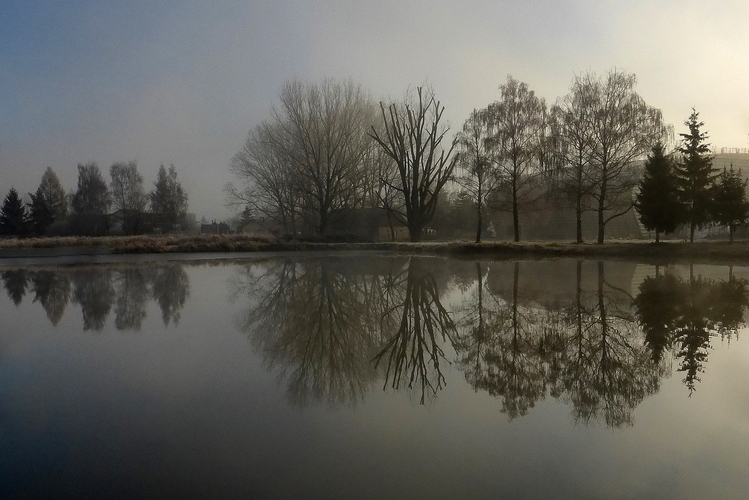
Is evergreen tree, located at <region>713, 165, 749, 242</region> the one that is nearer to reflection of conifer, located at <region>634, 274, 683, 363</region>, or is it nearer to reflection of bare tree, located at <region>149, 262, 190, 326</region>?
reflection of conifer, located at <region>634, 274, 683, 363</region>

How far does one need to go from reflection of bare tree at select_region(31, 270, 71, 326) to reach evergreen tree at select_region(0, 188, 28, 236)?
47604mm

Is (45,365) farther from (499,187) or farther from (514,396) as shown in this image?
(499,187)

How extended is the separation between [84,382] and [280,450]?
2666 mm

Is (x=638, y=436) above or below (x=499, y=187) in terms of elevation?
below

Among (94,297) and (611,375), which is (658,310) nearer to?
(611,375)

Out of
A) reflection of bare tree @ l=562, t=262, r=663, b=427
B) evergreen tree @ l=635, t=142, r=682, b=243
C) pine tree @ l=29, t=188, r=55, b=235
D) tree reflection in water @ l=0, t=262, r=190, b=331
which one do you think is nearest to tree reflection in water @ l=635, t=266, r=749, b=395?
reflection of bare tree @ l=562, t=262, r=663, b=427

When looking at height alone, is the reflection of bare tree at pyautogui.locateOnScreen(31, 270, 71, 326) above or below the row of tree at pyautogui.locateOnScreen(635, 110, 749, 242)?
below

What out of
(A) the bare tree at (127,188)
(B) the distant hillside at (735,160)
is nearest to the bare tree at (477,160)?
(B) the distant hillside at (735,160)

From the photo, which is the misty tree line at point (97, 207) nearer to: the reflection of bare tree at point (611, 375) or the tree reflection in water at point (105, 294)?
the tree reflection in water at point (105, 294)

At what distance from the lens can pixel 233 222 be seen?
64.1 m

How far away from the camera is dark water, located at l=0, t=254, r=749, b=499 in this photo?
3068 millimetres

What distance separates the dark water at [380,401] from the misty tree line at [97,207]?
168 feet

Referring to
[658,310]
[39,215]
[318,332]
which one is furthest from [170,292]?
[39,215]

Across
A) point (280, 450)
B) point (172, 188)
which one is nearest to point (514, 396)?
point (280, 450)
